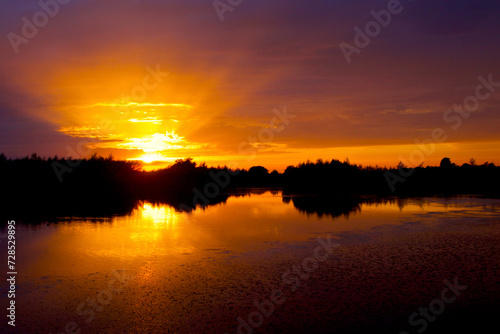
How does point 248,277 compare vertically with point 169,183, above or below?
below

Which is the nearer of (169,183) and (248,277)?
(248,277)

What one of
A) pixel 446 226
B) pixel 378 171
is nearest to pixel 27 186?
pixel 446 226

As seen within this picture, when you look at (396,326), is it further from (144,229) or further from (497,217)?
(497,217)

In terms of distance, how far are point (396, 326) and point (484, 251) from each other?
8.77m

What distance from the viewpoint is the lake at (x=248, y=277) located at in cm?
862

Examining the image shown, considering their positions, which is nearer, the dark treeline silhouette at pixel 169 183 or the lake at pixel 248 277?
the lake at pixel 248 277

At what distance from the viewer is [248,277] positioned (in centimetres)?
1184

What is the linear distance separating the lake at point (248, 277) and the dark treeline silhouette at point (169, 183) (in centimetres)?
1092

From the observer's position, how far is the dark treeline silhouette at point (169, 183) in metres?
34.1

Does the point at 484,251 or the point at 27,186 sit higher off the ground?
the point at 27,186

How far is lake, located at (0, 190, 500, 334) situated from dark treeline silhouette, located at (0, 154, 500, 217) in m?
10.9

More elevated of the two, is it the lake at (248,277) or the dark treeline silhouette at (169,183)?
the dark treeline silhouette at (169,183)

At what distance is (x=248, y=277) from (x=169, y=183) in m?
51.2

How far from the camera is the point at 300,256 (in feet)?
48.2
